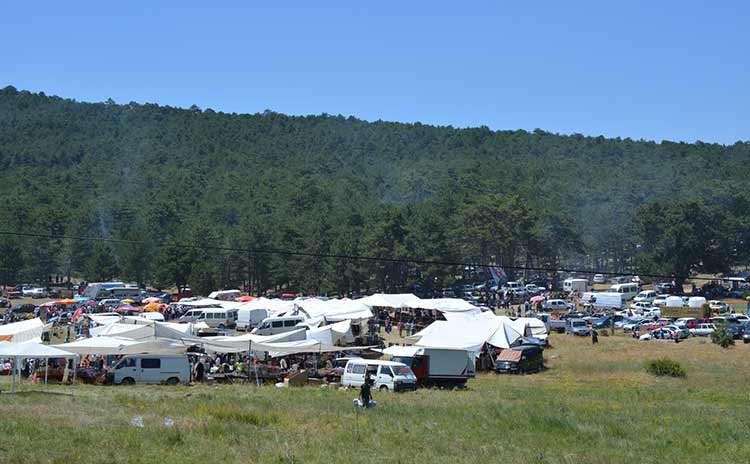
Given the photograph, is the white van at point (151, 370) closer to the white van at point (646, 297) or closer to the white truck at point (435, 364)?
the white truck at point (435, 364)

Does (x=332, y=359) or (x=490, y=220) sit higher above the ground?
(x=490, y=220)

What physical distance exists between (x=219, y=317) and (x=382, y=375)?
27.9m

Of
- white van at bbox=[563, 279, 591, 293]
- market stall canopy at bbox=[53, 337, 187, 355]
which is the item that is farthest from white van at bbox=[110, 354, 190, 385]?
white van at bbox=[563, 279, 591, 293]

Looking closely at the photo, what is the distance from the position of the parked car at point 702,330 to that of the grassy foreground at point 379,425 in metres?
20.9

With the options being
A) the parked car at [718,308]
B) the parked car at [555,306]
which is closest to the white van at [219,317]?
the parked car at [555,306]

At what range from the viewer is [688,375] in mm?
32719

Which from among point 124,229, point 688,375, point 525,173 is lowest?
point 688,375

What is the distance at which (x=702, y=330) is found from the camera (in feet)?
161

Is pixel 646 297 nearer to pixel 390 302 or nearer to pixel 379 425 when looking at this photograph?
pixel 390 302

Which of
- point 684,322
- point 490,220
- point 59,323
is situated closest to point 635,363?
point 684,322

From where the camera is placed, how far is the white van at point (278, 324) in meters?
45.2

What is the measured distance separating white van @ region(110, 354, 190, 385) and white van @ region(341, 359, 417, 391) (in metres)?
5.45

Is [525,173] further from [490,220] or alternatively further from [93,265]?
[93,265]

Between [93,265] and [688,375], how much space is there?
74.3 m
